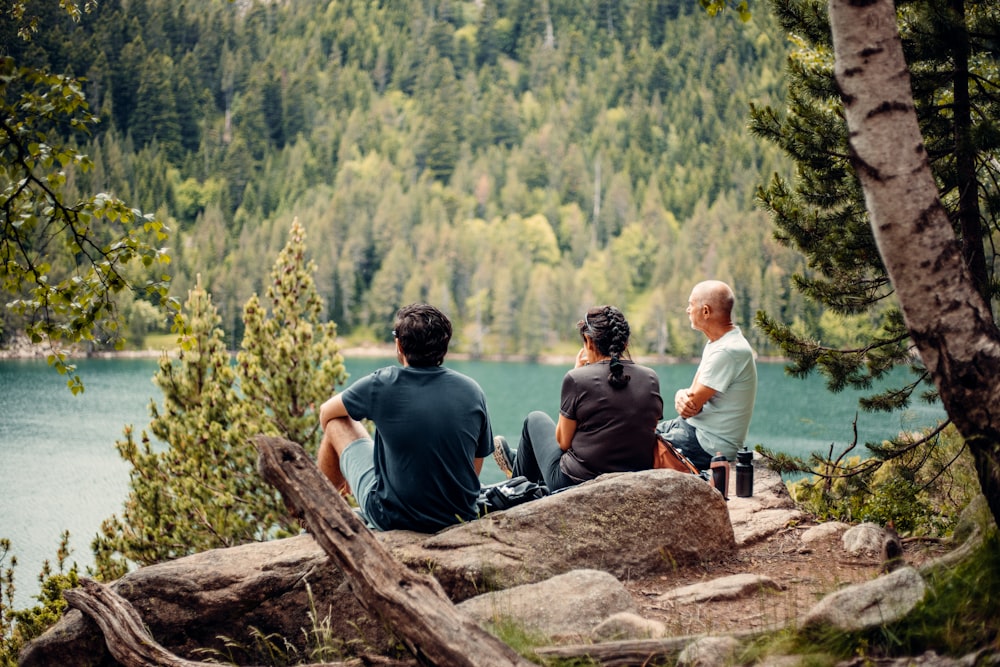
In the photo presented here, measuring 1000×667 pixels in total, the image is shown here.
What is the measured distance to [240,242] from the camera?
14375 cm

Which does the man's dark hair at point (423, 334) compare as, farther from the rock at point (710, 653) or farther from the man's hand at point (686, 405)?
the rock at point (710, 653)

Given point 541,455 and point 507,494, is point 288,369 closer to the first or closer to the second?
point 541,455

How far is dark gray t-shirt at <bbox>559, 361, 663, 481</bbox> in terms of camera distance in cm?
549

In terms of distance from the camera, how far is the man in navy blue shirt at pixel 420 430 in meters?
4.88

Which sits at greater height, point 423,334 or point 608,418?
point 423,334

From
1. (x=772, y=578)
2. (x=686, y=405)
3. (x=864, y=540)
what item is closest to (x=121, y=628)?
(x=772, y=578)

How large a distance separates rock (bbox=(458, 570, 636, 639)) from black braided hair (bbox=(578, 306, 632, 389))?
1.42 meters

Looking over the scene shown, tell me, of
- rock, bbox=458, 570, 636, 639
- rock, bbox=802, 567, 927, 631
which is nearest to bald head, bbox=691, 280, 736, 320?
rock, bbox=458, 570, 636, 639

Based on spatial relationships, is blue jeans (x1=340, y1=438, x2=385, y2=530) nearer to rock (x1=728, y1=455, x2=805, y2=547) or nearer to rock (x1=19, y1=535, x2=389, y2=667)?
rock (x1=19, y1=535, x2=389, y2=667)

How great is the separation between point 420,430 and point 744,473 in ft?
9.95

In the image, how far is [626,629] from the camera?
3.75 meters

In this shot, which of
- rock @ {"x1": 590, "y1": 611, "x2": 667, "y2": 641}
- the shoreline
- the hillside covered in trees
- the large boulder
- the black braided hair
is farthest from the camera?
the hillside covered in trees

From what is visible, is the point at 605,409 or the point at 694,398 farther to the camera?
the point at 694,398

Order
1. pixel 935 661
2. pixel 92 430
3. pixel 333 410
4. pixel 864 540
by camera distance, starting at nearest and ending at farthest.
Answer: pixel 935 661 < pixel 333 410 < pixel 864 540 < pixel 92 430
